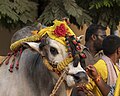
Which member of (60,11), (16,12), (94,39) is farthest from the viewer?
(60,11)

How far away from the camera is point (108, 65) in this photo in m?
4.21

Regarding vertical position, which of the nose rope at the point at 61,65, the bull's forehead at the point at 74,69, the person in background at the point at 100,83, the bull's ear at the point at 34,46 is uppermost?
the bull's ear at the point at 34,46

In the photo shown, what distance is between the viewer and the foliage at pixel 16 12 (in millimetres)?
7149

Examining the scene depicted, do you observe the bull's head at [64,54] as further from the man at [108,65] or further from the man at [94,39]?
the man at [94,39]

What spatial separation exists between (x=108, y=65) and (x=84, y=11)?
3692 millimetres

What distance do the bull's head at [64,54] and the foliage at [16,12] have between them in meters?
3.67

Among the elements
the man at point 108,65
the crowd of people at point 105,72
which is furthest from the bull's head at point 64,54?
the man at point 108,65

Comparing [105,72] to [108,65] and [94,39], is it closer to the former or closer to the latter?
[108,65]

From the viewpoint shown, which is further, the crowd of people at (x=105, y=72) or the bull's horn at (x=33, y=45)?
the crowd of people at (x=105, y=72)

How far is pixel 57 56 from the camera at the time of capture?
11.3ft

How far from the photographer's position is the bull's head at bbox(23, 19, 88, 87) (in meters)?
3.36

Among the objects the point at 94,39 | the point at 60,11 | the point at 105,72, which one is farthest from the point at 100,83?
the point at 60,11

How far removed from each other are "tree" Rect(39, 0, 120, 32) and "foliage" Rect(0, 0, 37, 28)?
23 centimetres

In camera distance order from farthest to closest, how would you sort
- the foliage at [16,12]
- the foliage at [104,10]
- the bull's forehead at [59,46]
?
1. the foliage at [104,10]
2. the foliage at [16,12]
3. the bull's forehead at [59,46]
